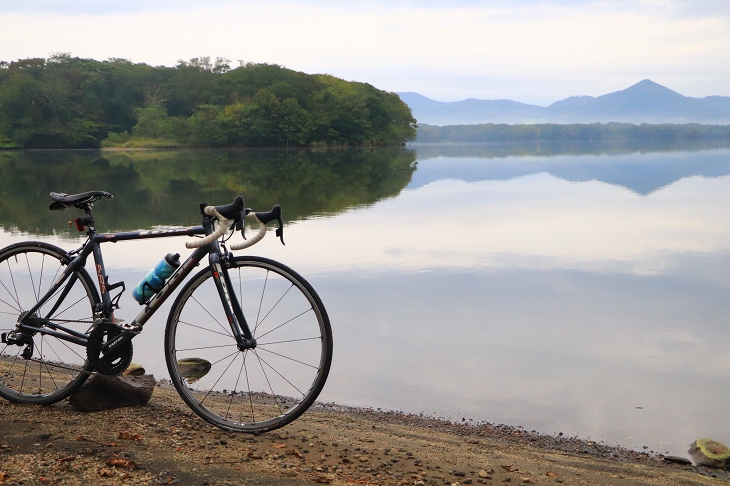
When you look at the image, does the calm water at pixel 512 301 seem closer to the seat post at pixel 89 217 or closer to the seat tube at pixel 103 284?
the seat tube at pixel 103 284

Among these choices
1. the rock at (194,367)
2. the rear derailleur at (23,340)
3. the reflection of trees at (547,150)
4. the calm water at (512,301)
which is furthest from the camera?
the reflection of trees at (547,150)

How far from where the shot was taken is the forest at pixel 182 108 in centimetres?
9231

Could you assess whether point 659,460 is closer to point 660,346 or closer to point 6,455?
point 660,346

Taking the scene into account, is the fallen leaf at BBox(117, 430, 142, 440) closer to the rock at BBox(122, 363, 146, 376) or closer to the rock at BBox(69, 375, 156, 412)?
the rock at BBox(69, 375, 156, 412)

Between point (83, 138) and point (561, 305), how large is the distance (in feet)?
313

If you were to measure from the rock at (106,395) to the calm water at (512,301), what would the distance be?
1.80 metres

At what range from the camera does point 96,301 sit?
4.41 meters

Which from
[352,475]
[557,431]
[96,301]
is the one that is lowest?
[557,431]

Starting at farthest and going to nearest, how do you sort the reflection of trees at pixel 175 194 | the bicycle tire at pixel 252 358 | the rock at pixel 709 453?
the reflection of trees at pixel 175 194 → the rock at pixel 709 453 → the bicycle tire at pixel 252 358

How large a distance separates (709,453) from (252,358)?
3.98 metres

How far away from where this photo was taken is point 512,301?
943 cm

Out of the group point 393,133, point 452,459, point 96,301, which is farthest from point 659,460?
point 393,133

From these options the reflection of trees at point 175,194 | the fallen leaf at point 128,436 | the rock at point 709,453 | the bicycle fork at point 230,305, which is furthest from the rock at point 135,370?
the reflection of trees at point 175,194

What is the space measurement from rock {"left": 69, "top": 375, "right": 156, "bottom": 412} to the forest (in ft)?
293
